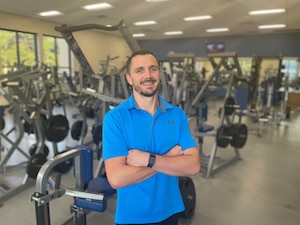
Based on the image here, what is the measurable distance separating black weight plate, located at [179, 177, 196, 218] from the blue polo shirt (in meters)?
1.11

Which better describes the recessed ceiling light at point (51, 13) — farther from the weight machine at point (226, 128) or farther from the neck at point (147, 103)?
the neck at point (147, 103)

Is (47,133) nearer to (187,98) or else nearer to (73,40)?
(73,40)

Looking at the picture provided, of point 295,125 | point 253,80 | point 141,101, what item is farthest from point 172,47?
point 141,101

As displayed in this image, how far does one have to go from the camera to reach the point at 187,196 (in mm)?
2418

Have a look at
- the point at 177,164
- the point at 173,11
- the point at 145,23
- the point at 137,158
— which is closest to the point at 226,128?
the point at 177,164

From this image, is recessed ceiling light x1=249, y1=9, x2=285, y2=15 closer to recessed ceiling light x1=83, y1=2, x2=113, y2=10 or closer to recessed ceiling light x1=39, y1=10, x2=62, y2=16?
recessed ceiling light x1=83, y1=2, x2=113, y2=10

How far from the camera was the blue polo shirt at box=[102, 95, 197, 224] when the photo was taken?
119 centimetres

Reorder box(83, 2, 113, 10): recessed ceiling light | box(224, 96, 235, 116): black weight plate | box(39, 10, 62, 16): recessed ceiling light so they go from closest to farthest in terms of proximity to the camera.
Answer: box(224, 96, 235, 116): black weight plate
box(39, 10, 62, 16): recessed ceiling light
box(83, 2, 113, 10): recessed ceiling light

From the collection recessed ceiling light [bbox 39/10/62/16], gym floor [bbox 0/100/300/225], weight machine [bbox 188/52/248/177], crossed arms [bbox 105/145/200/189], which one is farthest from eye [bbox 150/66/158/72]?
recessed ceiling light [bbox 39/10/62/16]

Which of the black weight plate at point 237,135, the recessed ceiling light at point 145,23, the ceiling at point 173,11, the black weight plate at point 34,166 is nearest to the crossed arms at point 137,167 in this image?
the black weight plate at point 34,166

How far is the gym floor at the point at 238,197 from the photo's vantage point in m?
2.43

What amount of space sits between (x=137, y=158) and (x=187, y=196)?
1.46 meters

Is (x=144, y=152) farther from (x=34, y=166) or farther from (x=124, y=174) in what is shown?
(x=34, y=166)

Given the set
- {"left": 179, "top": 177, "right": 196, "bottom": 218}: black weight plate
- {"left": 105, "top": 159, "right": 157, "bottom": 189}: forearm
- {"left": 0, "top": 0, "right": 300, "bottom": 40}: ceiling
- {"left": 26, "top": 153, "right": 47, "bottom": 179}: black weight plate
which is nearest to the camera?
{"left": 105, "top": 159, "right": 157, "bottom": 189}: forearm
